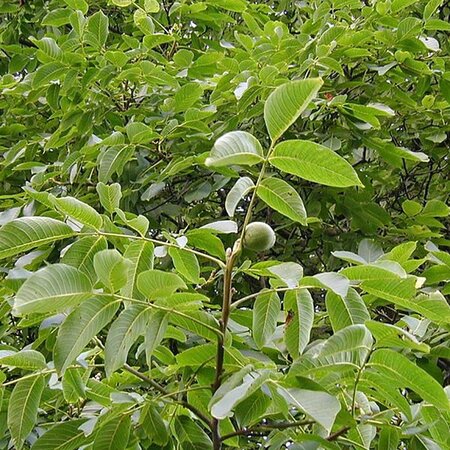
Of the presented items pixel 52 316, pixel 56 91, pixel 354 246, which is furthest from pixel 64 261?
pixel 56 91

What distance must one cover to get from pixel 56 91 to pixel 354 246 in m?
0.96

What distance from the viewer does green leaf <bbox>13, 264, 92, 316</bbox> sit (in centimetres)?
75

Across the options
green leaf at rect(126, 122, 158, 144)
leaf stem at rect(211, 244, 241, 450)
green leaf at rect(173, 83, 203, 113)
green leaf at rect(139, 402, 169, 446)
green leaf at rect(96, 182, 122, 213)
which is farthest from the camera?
green leaf at rect(173, 83, 203, 113)

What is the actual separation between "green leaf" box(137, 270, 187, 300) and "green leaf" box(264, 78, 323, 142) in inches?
7.7

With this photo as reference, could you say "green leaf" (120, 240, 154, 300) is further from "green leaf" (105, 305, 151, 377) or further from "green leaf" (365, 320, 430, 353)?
"green leaf" (365, 320, 430, 353)

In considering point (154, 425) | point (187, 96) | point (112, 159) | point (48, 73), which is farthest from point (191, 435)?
point (48, 73)

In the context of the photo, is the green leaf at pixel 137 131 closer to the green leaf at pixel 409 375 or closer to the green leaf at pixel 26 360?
the green leaf at pixel 26 360

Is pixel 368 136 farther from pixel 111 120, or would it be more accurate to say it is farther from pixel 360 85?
pixel 111 120

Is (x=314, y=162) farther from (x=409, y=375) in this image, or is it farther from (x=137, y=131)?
(x=137, y=131)

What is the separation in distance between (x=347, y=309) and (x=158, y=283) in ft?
0.86

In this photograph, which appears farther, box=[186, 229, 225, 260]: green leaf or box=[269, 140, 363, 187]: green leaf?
box=[186, 229, 225, 260]: green leaf

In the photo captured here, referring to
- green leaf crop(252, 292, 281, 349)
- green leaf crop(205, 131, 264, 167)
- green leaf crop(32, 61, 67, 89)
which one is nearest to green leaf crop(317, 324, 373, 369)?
green leaf crop(252, 292, 281, 349)

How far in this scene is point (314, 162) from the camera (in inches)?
31.2

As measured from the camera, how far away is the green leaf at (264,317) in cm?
94
